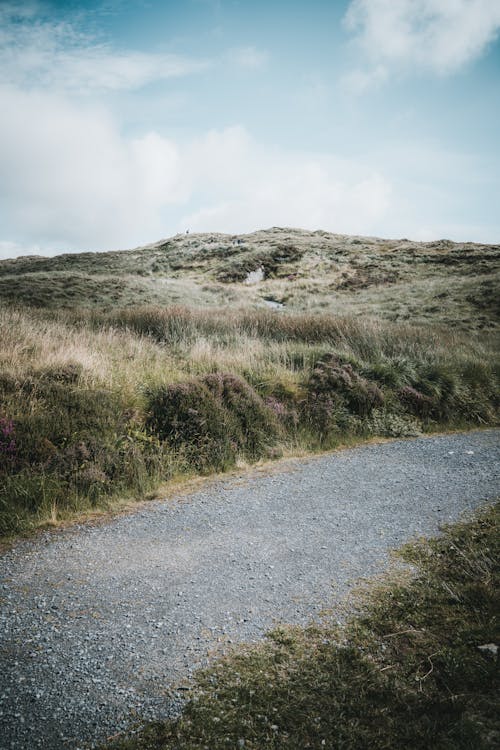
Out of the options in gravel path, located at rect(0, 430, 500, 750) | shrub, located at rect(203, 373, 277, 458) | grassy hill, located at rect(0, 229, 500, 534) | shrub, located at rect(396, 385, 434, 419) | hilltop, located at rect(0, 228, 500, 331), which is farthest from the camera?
hilltop, located at rect(0, 228, 500, 331)

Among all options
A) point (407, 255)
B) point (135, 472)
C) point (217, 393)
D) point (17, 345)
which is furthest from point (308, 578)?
point (407, 255)

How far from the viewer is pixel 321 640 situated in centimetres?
318

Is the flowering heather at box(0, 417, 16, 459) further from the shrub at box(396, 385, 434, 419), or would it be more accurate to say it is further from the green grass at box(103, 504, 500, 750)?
the shrub at box(396, 385, 434, 419)

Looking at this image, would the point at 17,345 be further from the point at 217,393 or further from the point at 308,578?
the point at 308,578

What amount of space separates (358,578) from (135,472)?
11.7ft

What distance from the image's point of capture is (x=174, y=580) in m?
3.91

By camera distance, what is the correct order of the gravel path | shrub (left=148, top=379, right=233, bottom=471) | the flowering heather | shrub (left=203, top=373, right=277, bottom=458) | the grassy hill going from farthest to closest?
shrub (left=203, top=373, right=277, bottom=458) < shrub (left=148, top=379, right=233, bottom=471) < the grassy hill < the flowering heather < the gravel path

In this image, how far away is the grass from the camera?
5805 millimetres

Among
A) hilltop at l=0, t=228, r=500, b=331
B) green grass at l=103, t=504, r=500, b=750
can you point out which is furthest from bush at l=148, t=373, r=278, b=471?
hilltop at l=0, t=228, r=500, b=331

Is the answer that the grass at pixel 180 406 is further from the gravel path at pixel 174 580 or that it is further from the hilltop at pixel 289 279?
the hilltop at pixel 289 279

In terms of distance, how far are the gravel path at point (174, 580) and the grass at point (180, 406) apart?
2.67ft

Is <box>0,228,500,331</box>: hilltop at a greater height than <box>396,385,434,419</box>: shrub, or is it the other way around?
<box>0,228,500,331</box>: hilltop

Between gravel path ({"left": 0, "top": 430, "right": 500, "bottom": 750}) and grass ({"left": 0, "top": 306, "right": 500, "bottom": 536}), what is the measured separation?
2.67 feet

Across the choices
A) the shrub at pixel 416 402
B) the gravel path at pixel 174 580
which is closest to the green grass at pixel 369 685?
the gravel path at pixel 174 580
